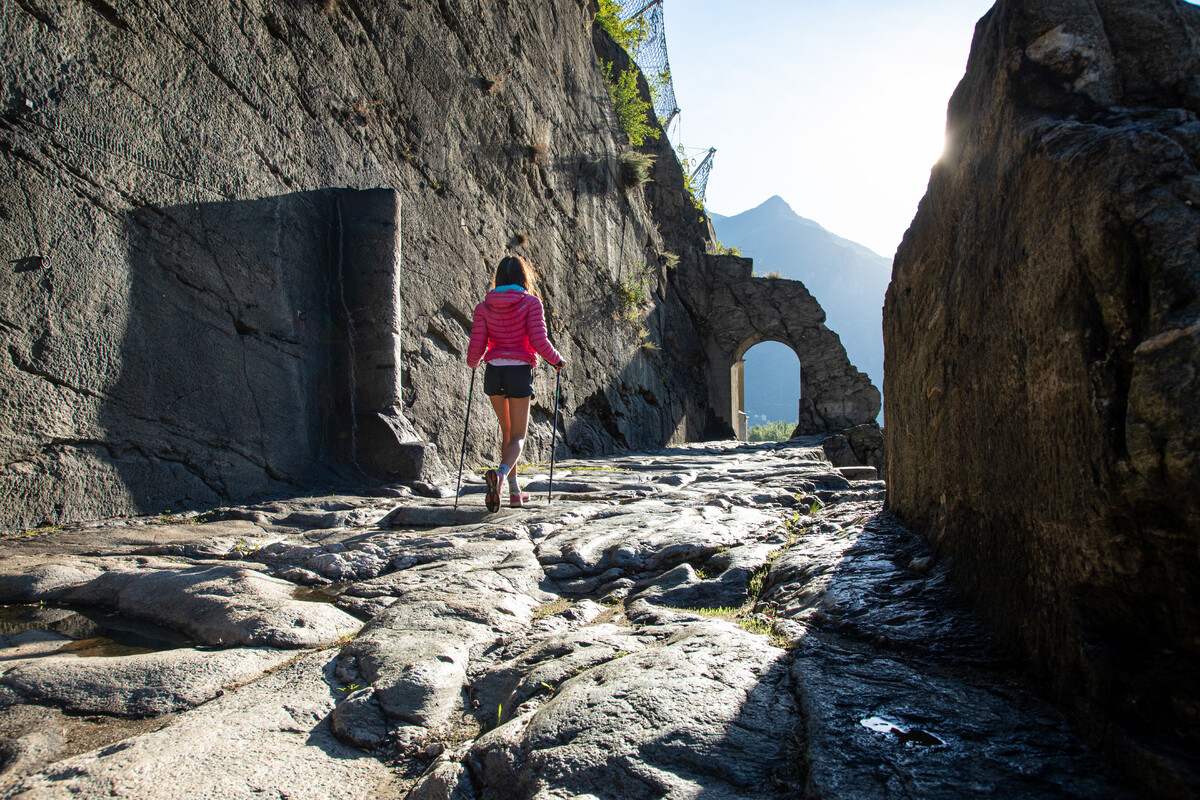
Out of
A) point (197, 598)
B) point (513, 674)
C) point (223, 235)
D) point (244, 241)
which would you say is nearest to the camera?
point (513, 674)

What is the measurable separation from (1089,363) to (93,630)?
2.64 meters

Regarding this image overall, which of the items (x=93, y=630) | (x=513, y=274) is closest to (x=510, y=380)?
(x=513, y=274)

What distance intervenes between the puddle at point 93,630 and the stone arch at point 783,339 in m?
18.1

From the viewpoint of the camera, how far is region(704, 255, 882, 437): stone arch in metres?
19.1

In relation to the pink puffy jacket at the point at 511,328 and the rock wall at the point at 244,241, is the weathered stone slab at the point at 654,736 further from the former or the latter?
the pink puffy jacket at the point at 511,328

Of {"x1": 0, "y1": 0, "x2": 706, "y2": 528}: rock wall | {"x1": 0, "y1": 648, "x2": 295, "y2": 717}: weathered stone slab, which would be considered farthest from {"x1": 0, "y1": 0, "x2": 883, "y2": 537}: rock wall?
{"x1": 0, "y1": 648, "x2": 295, "y2": 717}: weathered stone slab

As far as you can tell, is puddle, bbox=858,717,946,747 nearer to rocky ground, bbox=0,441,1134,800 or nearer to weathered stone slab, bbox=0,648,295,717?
rocky ground, bbox=0,441,1134,800

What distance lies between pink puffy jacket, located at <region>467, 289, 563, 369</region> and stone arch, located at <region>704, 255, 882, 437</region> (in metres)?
15.2

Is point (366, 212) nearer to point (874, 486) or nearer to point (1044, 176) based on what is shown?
point (874, 486)

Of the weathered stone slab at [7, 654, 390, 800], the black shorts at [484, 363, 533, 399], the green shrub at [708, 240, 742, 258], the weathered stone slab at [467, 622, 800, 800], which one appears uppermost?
the green shrub at [708, 240, 742, 258]

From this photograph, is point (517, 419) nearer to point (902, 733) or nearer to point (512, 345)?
point (512, 345)

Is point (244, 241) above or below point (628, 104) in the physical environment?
below

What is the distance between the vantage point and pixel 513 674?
182 centimetres

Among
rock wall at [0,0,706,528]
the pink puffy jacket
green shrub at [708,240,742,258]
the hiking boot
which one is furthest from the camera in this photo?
green shrub at [708,240,742,258]
